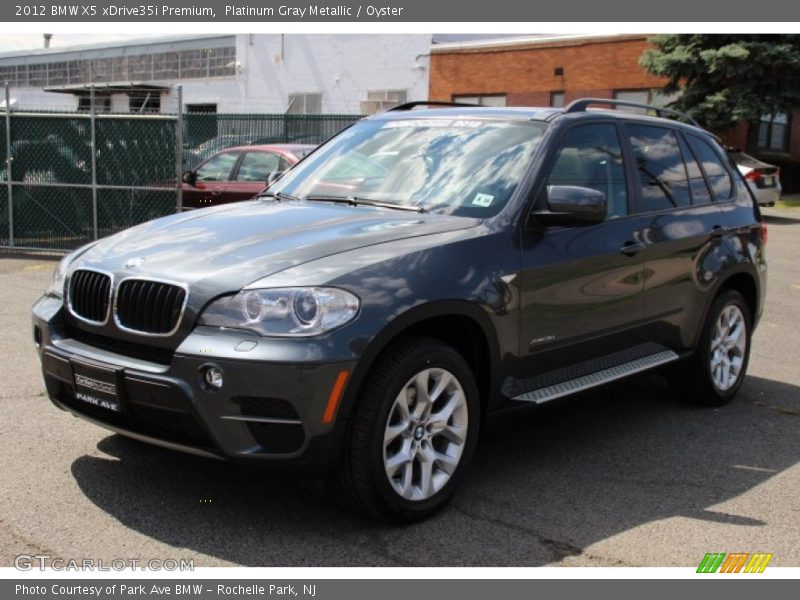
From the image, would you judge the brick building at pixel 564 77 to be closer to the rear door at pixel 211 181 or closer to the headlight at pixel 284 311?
the rear door at pixel 211 181

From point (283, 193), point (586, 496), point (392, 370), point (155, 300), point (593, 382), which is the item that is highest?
point (283, 193)

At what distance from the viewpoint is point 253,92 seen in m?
36.4

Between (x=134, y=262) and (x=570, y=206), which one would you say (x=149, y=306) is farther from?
(x=570, y=206)

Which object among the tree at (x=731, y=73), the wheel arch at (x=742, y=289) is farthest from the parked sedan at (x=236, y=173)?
the tree at (x=731, y=73)

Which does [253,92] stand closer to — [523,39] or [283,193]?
[523,39]

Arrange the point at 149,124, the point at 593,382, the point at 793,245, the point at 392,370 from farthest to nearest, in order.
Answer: the point at 793,245 < the point at 149,124 < the point at 593,382 < the point at 392,370

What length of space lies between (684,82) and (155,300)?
24907mm

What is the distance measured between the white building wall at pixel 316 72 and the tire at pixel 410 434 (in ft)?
90.6

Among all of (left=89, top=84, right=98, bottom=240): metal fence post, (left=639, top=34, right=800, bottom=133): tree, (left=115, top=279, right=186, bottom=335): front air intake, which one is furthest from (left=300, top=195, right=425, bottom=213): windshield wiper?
(left=639, top=34, right=800, bottom=133): tree

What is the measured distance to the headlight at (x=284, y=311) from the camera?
3.76 meters

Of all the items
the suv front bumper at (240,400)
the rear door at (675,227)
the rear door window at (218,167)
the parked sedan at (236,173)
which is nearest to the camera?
the suv front bumper at (240,400)

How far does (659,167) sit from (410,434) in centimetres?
274

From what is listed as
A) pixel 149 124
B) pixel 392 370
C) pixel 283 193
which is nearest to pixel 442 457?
pixel 392 370

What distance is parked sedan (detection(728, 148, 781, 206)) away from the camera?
2031 cm
